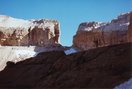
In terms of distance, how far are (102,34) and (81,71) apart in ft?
158

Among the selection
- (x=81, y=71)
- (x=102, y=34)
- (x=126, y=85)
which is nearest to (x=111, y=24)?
(x=102, y=34)

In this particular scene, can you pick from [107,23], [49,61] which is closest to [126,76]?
[49,61]

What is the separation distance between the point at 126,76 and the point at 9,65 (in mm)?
21143

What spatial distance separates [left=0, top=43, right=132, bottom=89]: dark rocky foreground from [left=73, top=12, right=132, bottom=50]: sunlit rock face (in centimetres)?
3591

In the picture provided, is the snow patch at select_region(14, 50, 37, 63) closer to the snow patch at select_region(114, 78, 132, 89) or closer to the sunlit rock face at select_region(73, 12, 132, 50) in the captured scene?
the sunlit rock face at select_region(73, 12, 132, 50)

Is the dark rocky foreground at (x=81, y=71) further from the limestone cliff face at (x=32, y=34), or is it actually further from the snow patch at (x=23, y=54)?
the limestone cliff face at (x=32, y=34)

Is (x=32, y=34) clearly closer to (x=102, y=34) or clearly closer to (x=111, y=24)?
(x=102, y=34)

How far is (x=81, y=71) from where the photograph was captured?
73.9ft

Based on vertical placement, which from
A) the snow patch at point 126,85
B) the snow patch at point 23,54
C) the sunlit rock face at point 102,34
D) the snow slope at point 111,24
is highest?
the snow slope at point 111,24

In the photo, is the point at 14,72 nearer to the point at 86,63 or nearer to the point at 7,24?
the point at 86,63

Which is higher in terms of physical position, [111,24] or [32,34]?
[111,24]

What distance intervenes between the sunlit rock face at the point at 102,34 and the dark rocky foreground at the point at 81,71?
3591 cm

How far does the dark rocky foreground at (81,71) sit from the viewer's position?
19344mm

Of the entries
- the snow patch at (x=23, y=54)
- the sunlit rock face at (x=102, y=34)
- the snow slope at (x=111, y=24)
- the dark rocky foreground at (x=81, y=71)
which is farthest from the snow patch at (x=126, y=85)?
the snow slope at (x=111, y=24)
